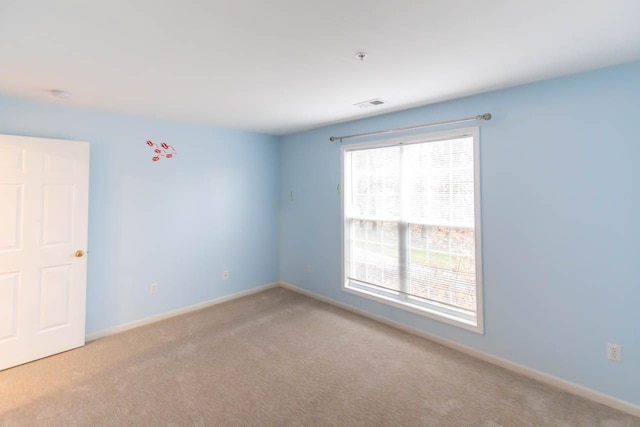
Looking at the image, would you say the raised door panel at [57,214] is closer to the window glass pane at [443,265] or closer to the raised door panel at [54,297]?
the raised door panel at [54,297]

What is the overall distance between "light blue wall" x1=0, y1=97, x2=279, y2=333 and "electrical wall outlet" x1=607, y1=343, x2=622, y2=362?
394cm

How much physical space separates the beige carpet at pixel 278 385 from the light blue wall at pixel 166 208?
60 centimetres

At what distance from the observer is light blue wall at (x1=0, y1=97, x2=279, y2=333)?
3.17 m

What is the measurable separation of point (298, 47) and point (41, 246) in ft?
9.62

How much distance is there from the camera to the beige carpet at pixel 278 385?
2.04 meters

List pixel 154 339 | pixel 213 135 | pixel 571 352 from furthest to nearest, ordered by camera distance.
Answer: pixel 213 135 < pixel 154 339 < pixel 571 352

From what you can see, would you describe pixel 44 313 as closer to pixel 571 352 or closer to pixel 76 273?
pixel 76 273

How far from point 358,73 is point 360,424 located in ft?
8.07

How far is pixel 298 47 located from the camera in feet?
6.06

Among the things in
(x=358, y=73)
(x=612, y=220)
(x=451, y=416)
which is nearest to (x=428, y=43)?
(x=358, y=73)

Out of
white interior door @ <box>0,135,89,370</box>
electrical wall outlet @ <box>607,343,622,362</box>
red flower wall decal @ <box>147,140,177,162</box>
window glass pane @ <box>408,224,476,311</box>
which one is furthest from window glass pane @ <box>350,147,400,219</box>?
white interior door @ <box>0,135,89,370</box>

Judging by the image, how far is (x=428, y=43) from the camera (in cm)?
181

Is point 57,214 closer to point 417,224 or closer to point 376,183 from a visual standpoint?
point 376,183

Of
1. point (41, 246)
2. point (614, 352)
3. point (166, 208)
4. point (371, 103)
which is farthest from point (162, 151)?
point (614, 352)
